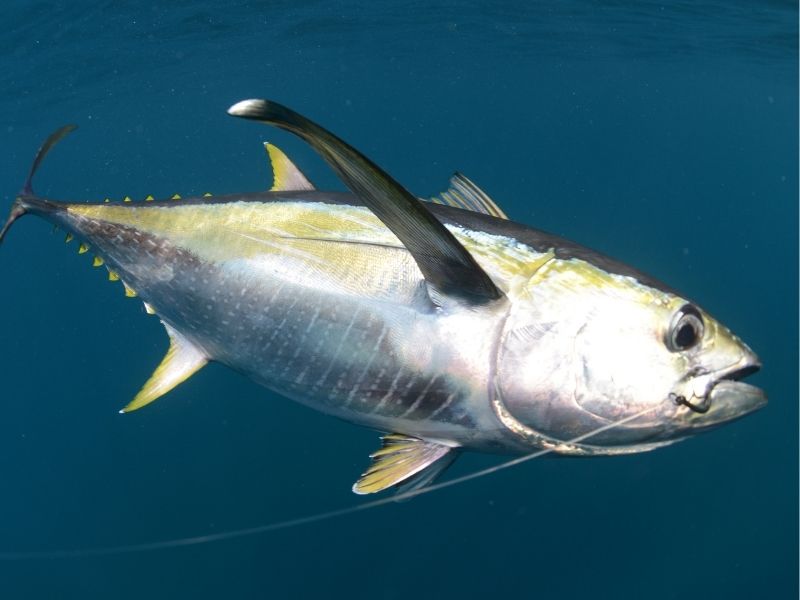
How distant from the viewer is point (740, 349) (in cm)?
160

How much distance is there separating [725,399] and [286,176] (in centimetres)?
162

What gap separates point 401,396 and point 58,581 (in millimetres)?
12638

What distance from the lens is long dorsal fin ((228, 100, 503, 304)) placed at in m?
1.14

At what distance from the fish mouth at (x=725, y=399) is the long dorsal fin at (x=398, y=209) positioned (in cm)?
56

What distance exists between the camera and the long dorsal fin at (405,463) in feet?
6.16

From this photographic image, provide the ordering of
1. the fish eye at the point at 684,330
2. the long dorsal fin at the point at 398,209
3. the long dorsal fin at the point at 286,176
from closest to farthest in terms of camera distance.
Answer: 1. the long dorsal fin at the point at 398,209
2. the fish eye at the point at 684,330
3. the long dorsal fin at the point at 286,176

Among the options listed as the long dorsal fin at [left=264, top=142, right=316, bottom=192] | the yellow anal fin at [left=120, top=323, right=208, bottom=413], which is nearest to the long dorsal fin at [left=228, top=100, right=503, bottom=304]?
the long dorsal fin at [left=264, top=142, right=316, bottom=192]

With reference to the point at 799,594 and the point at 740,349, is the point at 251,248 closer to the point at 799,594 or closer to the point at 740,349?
the point at 740,349

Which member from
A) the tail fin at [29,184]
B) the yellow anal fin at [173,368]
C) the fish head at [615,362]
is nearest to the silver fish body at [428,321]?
the fish head at [615,362]

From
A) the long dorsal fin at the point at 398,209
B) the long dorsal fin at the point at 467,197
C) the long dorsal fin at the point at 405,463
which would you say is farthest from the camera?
the long dorsal fin at the point at 467,197

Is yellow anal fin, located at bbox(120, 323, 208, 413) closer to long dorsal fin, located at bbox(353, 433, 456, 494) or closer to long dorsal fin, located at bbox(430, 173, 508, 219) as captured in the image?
long dorsal fin, located at bbox(353, 433, 456, 494)

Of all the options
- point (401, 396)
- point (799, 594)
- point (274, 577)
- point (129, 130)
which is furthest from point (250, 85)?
point (401, 396)

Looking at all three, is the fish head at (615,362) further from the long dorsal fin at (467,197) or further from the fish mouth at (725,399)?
the long dorsal fin at (467,197)

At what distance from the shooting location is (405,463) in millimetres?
1899
